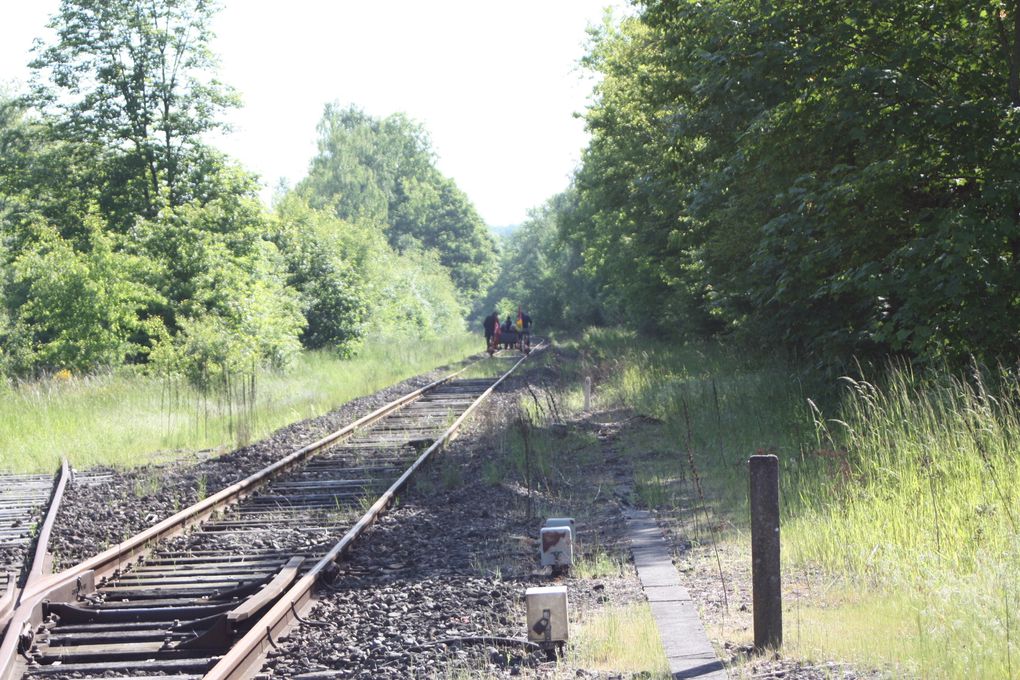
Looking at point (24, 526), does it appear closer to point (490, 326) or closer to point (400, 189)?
point (490, 326)

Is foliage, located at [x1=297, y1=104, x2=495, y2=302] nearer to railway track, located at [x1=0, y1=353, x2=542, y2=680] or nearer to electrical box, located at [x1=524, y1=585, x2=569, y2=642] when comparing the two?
railway track, located at [x1=0, y1=353, x2=542, y2=680]

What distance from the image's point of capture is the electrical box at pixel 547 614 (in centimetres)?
609

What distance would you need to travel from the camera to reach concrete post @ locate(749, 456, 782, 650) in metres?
5.82

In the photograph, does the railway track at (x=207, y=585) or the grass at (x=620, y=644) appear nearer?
the grass at (x=620, y=644)

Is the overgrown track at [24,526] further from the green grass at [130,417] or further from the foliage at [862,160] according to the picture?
the foliage at [862,160]

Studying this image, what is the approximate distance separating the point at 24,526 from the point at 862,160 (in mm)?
10847

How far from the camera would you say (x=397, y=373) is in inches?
1383

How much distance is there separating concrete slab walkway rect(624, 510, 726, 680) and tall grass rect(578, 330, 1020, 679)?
0.55m

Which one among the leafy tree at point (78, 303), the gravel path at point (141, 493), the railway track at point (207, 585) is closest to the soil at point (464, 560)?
the gravel path at point (141, 493)

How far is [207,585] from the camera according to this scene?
26.4ft

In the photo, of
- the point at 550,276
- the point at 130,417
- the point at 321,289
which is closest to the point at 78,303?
the point at 130,417

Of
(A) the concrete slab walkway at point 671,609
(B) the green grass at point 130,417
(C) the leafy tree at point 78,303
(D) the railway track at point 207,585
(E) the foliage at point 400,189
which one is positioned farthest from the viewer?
(E) the foliage at point 400,189

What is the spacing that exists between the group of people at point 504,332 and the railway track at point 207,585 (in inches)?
1199

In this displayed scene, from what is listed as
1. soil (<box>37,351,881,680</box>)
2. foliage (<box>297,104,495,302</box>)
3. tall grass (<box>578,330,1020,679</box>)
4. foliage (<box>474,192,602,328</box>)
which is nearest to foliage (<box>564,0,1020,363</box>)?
tall grass (<box>578,330,1020,679</box>)
